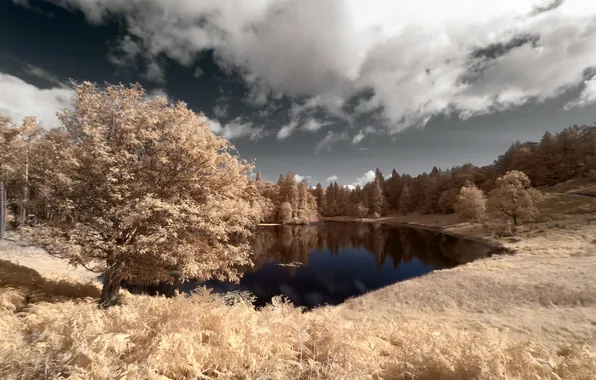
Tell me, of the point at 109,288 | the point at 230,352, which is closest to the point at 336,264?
the point at 109,288

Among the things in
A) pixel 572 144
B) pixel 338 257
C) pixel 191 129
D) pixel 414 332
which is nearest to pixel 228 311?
pixel 414 332

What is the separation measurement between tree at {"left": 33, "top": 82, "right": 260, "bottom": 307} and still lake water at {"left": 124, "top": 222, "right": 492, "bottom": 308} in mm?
14415

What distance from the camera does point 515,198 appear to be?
147 ft

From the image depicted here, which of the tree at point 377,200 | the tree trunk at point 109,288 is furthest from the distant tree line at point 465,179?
the tree trunk at point 109,288

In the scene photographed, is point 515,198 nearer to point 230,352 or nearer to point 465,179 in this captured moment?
point 465,179

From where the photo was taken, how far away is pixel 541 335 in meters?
12.0

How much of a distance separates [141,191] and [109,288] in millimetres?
4796

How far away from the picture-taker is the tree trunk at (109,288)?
406 inches

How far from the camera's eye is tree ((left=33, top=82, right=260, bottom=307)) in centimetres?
902

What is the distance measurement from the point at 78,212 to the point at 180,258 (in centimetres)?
393

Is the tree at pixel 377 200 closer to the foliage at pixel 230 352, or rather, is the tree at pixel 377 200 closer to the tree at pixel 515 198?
the tree at pixel 515 198

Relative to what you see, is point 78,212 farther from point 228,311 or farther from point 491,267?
point 491,267

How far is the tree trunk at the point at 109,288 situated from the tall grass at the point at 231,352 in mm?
5321

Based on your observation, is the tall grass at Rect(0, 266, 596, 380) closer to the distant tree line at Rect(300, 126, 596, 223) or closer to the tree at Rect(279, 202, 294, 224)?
the distant tree line at Rect(300, 126, 596, 223)
